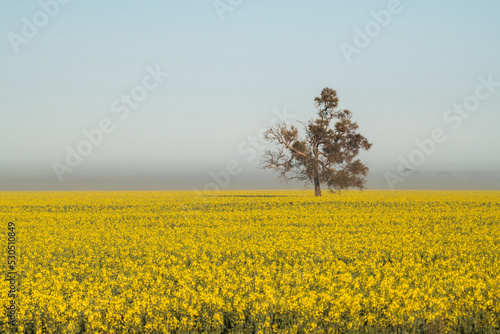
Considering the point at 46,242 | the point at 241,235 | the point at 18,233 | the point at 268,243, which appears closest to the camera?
the point at 268,243

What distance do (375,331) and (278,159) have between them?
1828 inches

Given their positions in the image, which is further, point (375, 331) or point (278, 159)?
point (278, 159)

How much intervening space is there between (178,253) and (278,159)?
39.4 metres

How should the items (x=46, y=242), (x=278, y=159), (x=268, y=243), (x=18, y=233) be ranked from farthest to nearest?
(x=278, y=159) < (x=18, y=233) < (x=46, y=242) < (x=268, y=243)

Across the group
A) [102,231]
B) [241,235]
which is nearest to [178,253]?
[241,235]

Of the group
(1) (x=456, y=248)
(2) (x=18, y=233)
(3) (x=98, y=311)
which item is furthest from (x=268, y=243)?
(2) (x=18, y=233)

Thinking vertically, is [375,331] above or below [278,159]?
below

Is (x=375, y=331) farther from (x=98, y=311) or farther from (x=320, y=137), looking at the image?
(x=320, y=137)

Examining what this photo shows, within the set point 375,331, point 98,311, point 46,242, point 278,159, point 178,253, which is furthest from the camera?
point 278,159

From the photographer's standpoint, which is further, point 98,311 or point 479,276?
point 479,276

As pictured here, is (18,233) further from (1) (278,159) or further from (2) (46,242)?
(1) (278,159)

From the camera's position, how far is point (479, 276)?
1153 cm

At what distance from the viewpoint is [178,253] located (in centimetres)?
1531

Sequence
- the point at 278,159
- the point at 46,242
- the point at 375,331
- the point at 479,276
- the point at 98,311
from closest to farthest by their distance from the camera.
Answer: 1. the point at 375,331
2. the point at 98,311
3. the point at 479,276
4. the point at 46,242
5. the point at 278,159
